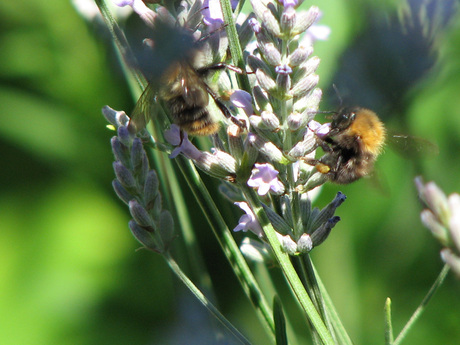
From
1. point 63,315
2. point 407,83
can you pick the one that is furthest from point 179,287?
point 63,315

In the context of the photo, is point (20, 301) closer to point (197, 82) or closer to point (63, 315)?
point (63, 315)

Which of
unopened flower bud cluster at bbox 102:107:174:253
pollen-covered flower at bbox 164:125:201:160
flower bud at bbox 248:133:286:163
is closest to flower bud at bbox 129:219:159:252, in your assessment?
unopened flower bud cluster at bbox 102:107:174:253

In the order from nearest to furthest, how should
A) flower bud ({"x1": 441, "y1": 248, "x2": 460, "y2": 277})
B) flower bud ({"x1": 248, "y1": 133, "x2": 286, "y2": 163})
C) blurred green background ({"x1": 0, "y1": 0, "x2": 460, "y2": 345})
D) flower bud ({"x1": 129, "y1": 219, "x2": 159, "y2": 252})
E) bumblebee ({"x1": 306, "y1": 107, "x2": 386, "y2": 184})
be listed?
flower bud ({"x1": 441, "y1": 248, "x2": 460, "y2": 277}) → flower bud ({"x1": 248, "y1": 133, "x2": 286, "y2": 163}) → flower bud ({"x1": 129, "y1": 219, "x2": 159, "y2": 252}) → bumblebee ({"x1": 306, "y1": 107, "x2": 386, "y2": 184}) → blurred green background ({"x1": 0, "y1": 0, "x2": 460, "y2": 345})

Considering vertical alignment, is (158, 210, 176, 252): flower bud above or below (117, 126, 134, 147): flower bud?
below

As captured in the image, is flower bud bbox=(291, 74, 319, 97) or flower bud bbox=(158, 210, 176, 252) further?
flower bud bbox=(158, 210, 176, 252)

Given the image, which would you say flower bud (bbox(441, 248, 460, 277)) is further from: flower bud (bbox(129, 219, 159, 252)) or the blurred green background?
the blurred green background

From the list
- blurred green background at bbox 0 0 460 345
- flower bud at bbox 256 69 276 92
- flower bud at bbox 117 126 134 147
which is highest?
flower bud at bbox 256 69 276 92
